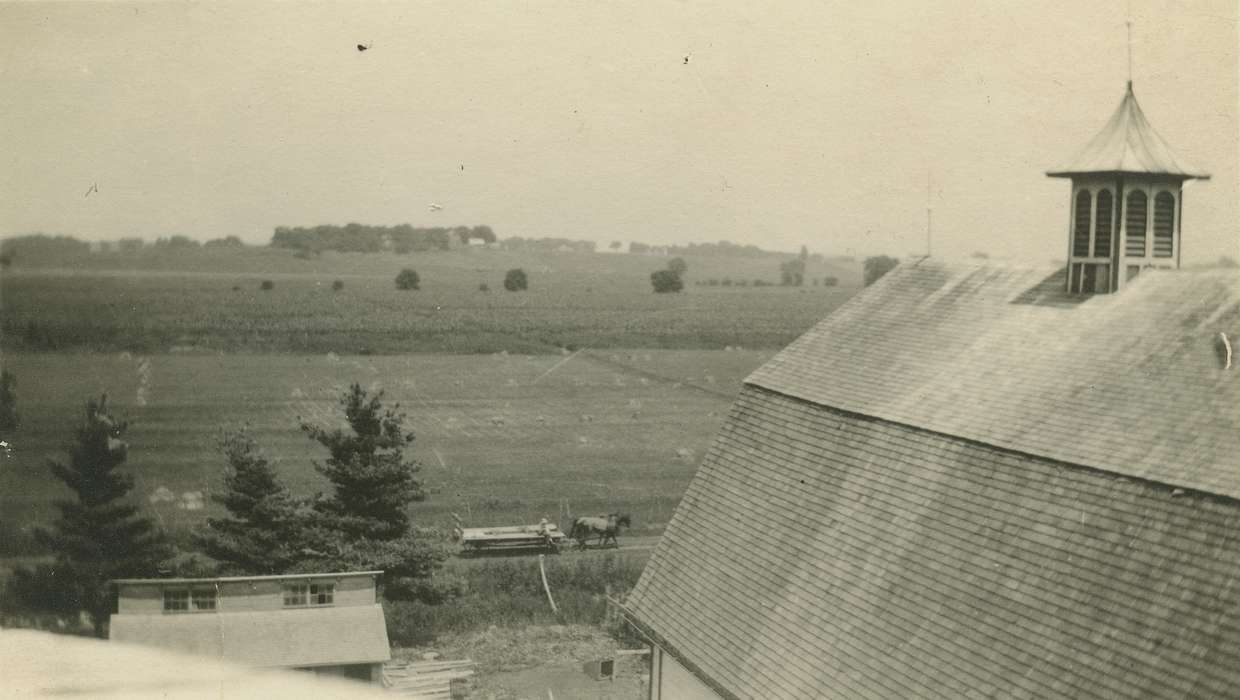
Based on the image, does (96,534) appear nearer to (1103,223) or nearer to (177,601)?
(177,601)

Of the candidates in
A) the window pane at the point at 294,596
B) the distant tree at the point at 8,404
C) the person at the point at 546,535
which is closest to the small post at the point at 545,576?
the person at the point at 546,535

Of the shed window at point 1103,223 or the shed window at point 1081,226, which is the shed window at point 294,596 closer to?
the shed window at point 1081,226

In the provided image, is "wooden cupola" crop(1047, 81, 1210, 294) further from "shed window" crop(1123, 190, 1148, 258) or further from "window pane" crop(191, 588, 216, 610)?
"window pane" crop(191, 588, 216, 610)

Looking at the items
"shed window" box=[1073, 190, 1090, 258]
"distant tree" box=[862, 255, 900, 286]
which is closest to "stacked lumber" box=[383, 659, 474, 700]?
"shed window" box=[1073, 190, 1090, 258]

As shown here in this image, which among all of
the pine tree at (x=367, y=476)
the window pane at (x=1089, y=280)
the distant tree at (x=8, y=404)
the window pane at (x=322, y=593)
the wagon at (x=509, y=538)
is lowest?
the wagon at (x=509, y=538)

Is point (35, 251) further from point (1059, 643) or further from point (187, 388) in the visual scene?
point (1059, 643)
